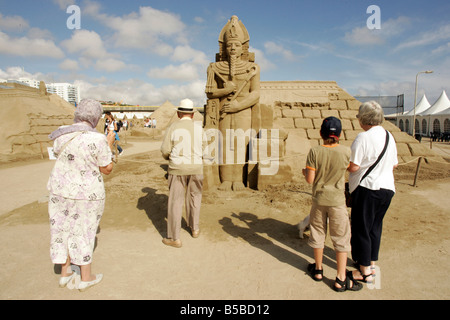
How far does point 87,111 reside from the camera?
2408 mm

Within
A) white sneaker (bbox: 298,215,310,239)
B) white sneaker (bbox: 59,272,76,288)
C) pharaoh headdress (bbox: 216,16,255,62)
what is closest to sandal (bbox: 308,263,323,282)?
white sneaker (bbox: 298,215,310,239)

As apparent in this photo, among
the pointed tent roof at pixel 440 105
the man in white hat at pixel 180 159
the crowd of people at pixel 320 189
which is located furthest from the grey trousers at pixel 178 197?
the pointed tent roof at pixel 440 105

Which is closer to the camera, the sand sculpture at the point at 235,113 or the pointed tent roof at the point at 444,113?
the sand sculpture at the point at 235,113

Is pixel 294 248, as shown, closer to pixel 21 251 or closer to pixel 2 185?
pixel 21 251

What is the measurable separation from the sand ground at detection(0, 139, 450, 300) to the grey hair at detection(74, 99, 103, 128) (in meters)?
1.56

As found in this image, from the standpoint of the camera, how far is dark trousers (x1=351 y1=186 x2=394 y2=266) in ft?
8.09

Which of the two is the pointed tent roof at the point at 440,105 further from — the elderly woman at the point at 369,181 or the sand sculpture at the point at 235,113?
the elderly woman at the point at 369,181

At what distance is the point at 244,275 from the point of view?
2.73 m

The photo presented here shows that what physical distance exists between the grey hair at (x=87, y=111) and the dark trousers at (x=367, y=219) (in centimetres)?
256

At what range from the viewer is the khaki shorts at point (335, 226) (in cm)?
239

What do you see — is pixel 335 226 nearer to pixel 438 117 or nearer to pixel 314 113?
pixel 314 113

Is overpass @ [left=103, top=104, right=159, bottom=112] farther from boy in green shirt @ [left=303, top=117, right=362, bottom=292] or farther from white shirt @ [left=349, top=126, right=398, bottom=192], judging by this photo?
white shirt @ [left=349, top=126, right=398, bottom=192]

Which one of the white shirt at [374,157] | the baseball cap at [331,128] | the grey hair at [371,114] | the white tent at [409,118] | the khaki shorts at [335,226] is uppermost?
the white tent at [409,118]

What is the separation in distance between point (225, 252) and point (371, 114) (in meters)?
2.18
